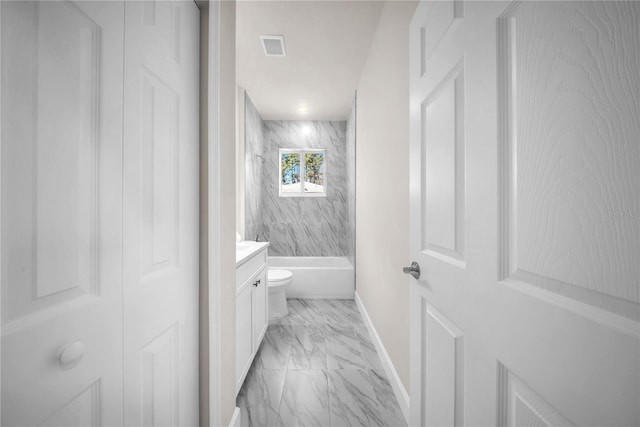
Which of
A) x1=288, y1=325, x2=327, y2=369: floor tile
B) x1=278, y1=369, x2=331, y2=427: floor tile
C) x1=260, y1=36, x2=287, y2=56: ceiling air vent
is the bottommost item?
x1=278, y1=369, x2=331, y2=427: floor tile

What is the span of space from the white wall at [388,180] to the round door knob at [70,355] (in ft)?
4.52

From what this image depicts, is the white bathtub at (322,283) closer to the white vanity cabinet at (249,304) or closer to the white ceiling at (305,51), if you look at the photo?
the white vanity cabinet at (249,304)

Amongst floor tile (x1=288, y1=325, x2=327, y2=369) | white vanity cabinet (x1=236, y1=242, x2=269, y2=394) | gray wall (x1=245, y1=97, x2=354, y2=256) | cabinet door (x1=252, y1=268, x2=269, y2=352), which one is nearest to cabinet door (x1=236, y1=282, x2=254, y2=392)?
white vanity cabinet (x1=236, y1=242, x2=269, y2=394)

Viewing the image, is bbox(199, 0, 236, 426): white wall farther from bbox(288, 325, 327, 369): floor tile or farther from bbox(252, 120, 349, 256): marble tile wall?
bbox(252, 120, 349, 256): marble tile wall

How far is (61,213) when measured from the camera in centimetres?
55

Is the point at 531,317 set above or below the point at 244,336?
above

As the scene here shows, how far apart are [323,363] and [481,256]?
1.79 metres

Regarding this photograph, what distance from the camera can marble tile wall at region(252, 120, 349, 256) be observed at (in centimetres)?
473

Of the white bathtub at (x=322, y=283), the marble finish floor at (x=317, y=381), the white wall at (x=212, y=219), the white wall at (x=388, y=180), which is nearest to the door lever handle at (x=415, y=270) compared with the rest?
the white wall at (x=388, y=180)

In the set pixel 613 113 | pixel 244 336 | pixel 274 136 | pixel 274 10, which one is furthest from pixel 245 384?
pixel 274 136

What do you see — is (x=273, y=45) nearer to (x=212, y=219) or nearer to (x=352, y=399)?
Answer: (x=212, y=219)

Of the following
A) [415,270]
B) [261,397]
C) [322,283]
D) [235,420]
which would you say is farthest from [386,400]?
[322,283]

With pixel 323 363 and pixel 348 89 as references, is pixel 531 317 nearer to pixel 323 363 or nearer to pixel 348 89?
pixel 323 363

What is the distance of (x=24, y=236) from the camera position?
0.48 m
